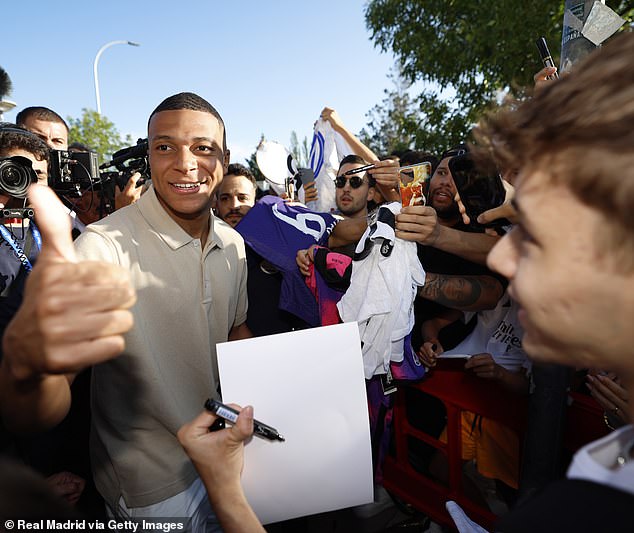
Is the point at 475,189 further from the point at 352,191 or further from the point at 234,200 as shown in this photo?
the point at 234,200

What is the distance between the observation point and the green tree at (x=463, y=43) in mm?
8102

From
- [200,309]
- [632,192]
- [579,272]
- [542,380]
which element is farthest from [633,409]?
[200,309]

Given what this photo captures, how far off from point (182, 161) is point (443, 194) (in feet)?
7.07

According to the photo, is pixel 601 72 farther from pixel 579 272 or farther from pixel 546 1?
pixel 546 1

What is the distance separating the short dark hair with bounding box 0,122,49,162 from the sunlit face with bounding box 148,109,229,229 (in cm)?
97

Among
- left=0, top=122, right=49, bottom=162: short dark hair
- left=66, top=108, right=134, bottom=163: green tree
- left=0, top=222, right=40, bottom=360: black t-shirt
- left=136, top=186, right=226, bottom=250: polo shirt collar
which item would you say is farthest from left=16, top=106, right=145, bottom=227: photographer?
left=66, top=108, right=134, bottom=163: green tree

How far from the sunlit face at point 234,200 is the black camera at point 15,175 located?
1.83 meters

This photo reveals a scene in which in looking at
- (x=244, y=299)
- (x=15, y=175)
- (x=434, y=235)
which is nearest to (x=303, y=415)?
(x=244, y=299)

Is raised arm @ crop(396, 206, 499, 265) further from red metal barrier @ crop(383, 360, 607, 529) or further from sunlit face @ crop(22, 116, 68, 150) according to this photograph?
sunlit face @ crop(22, 116, 68, 150)

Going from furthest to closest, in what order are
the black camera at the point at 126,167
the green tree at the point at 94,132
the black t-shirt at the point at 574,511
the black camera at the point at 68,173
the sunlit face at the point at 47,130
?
the green tree at the point at 94,132 < the sunlit face at the point at 47,130 < the black camera at the point at 126,167 < the black camera at the point at 68,173 < the black t-shirt at the point at 574,511

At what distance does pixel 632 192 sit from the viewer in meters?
0.66

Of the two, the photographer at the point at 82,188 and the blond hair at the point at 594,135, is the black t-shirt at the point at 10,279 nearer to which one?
the photographer at the point at 82,188

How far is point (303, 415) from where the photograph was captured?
1.51 meters

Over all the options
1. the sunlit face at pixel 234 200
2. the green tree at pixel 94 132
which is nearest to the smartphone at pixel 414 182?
the sunlit face at pixel 234 200
